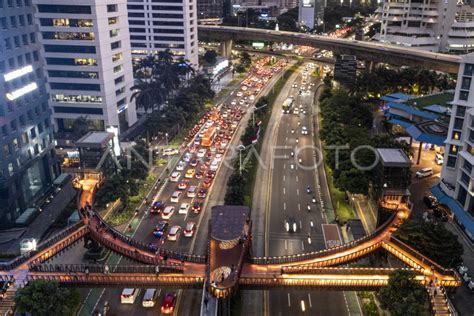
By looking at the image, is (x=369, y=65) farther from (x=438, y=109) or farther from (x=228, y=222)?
(x=228, y=222)

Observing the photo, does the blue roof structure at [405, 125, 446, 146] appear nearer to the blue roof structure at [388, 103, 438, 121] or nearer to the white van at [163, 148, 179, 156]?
the blue roof structure at [388, 103, 438, 121]

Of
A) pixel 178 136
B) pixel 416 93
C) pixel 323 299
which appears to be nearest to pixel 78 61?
pixel 178 136

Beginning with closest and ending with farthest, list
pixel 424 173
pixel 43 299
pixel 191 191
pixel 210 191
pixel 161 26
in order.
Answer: pixel 43 299 → pixel 191 191 → pixel 210 191 → pixel 424 173 → pixel 161 26

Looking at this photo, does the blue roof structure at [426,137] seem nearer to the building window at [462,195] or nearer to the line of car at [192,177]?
the building window at [462,195]

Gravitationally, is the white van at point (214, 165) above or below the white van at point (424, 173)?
below

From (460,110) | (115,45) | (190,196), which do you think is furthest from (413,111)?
(115,45)

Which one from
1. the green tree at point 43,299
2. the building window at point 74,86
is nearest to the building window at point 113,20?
the building window at point 74,86

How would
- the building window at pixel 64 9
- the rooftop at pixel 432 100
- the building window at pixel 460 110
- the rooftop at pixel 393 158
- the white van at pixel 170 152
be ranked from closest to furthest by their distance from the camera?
the rooftop at pixel 393 158, the building window at pixel 460 110, the building window at pixel 64 9, the white van at pixel 170 152, the rooftop at pixel 432 100

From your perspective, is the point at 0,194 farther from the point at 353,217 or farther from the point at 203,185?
the point at 353,217
